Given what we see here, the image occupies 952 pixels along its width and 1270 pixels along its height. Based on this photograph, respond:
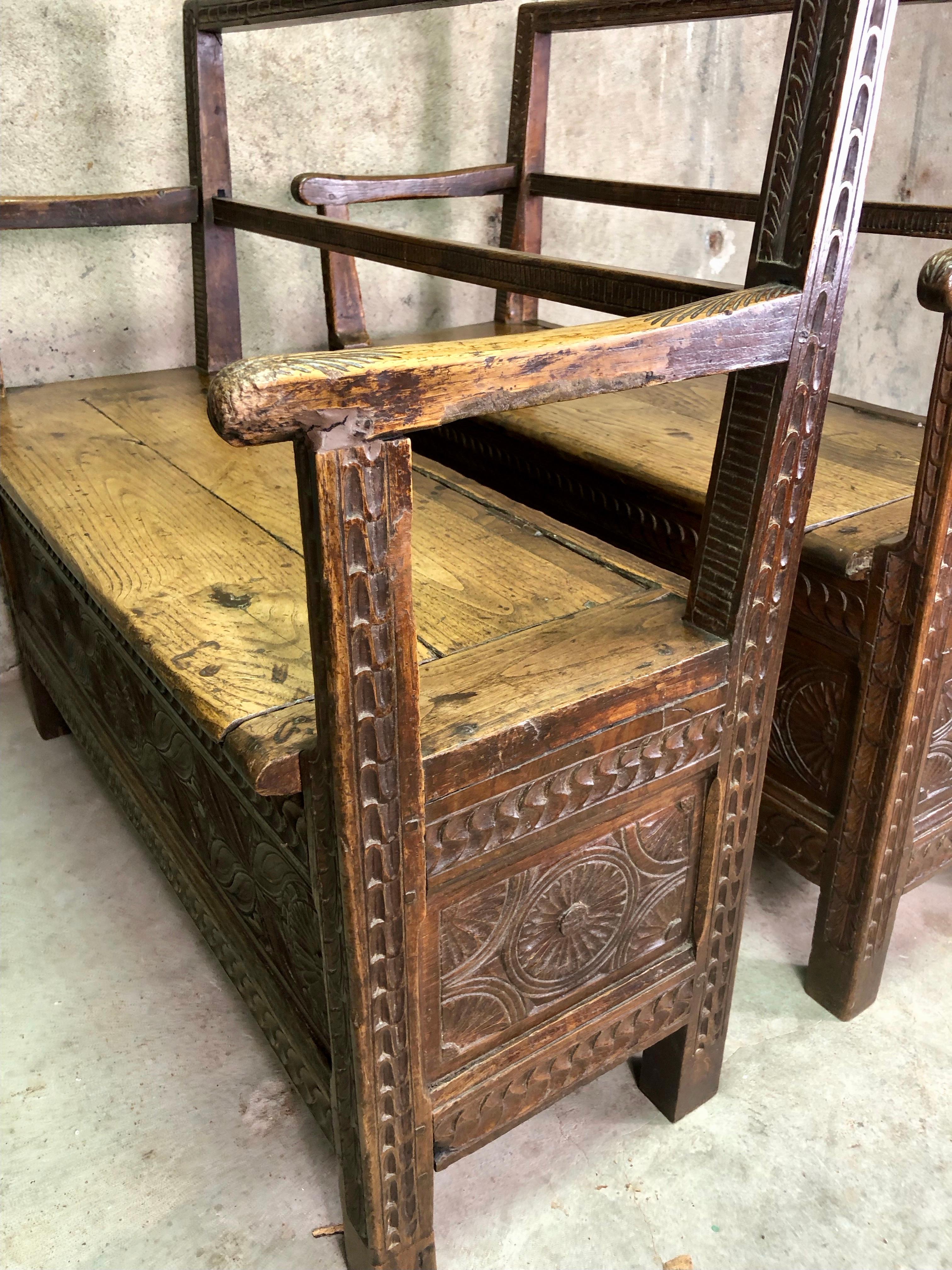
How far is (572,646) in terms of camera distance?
1.10 meters

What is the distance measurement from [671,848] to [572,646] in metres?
0.28

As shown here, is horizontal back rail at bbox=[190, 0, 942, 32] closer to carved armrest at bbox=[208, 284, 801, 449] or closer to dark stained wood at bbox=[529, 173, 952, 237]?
dark stained wood at bbox=[529, 173, 952, 237]

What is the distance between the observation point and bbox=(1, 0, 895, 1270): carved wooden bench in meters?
0.81

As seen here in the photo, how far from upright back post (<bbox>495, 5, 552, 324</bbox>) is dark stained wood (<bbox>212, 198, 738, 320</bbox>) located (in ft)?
2.60

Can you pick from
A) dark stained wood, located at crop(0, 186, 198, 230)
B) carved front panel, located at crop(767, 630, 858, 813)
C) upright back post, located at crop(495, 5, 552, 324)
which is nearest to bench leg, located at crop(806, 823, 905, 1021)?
carved front panel, located at crop(767, 630, 858, 813)

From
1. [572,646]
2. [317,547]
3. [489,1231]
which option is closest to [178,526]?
[572,646]

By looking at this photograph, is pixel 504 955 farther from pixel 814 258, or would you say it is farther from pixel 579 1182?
pixel 814 258

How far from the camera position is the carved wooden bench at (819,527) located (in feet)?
4.42

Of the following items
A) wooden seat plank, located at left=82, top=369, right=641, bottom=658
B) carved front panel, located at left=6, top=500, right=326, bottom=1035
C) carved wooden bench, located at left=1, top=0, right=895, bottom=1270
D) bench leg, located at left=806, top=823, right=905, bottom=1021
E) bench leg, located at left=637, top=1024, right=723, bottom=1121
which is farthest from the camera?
bench leg, located at left=806, top=823, right=905, bottom=1021

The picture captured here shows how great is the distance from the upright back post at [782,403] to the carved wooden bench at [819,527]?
0.45 ft

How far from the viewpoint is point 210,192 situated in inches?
81.0

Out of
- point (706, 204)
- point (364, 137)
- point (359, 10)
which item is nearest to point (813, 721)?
point (706, 204)

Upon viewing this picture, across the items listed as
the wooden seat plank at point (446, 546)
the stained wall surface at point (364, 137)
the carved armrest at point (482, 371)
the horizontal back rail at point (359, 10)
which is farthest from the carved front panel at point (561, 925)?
the stained wall surface at point (364, 137)

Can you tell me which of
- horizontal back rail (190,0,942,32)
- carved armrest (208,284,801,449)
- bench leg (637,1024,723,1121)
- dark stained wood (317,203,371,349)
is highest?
horizontal back rail (190,0,942,32)
